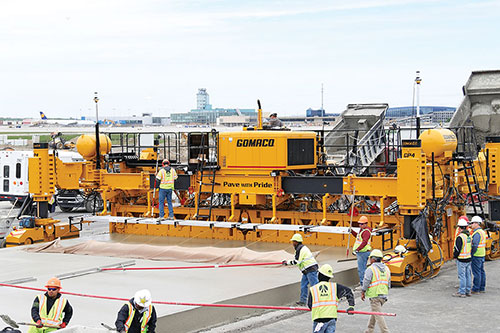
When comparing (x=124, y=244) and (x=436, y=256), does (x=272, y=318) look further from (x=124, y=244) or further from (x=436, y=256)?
(x=124, y=244)

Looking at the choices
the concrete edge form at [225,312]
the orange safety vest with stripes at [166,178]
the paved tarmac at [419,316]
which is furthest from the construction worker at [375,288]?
the orange safety vest with stripes at [166,178]

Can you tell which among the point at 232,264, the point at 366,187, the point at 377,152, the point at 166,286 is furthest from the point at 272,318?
the point at 377,152

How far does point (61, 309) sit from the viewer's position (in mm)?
8695

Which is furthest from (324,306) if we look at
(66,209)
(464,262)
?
(66,209)

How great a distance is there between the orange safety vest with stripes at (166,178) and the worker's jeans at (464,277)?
7.34 metres

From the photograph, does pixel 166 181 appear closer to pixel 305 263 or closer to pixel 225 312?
pixel 305 263

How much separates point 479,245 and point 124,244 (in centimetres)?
792

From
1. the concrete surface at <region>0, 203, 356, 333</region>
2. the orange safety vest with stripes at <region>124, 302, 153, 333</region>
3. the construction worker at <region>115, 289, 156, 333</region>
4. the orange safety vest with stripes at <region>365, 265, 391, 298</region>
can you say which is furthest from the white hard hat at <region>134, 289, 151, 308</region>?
the orange safety vest with stripes at <region>365, 265, 391, 298</region>

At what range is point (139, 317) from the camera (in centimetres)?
848

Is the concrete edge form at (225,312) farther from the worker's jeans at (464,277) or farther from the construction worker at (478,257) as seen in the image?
the construction worker at (478,257)

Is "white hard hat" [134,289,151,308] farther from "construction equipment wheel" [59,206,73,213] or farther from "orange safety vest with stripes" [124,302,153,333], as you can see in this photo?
"construction equipment wheel" [59,206,73,213]

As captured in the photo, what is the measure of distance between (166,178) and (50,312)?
9.15 m

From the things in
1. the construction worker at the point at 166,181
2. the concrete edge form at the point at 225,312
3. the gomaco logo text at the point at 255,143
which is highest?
the gomaco logo text at the point at 255,143

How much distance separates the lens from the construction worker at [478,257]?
13.8 metres
